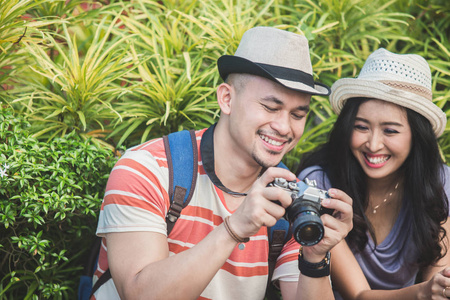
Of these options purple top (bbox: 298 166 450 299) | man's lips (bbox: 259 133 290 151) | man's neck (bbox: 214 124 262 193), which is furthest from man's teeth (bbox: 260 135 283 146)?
purple top (bbox: 298 166 450 299)

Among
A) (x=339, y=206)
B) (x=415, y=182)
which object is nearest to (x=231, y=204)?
(x=339, y=206)

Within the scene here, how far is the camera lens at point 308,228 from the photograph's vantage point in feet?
6.90

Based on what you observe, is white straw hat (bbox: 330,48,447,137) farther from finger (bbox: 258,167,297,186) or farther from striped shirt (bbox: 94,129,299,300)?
finger (bbox: 258,167,297,186)

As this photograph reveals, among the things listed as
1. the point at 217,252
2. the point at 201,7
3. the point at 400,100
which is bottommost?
the point at 217,252

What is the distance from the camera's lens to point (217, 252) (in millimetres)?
2166

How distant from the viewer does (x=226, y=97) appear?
8.87 ft

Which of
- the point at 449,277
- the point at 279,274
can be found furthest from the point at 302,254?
the point at 449,277

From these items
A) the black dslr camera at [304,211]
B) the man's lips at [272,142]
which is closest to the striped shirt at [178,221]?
the man's lips at [272,142]

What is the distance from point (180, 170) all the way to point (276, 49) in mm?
767

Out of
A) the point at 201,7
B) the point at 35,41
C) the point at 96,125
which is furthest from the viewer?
the point at 201,7

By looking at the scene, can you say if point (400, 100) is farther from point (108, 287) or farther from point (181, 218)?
point (108, 287)

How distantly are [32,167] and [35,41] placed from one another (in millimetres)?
1076

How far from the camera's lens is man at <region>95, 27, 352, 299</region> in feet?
7.16

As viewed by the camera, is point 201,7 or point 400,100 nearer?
point 400,100
